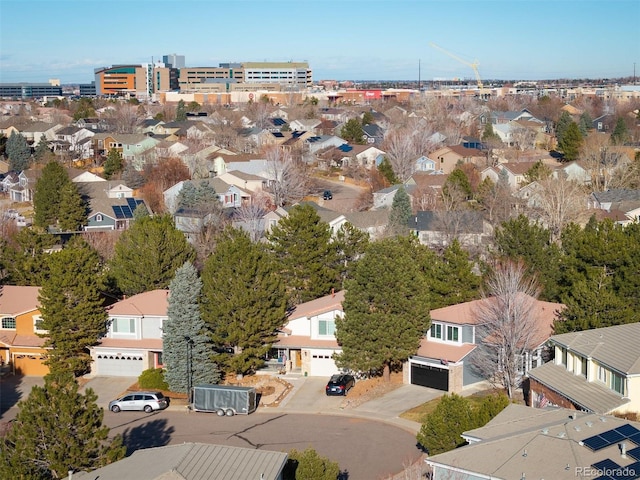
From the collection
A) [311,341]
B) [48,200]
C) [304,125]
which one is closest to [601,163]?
[48,200]

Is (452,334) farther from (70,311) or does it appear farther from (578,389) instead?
(70,311)

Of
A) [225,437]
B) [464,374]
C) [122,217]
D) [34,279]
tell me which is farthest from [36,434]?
[122,217]

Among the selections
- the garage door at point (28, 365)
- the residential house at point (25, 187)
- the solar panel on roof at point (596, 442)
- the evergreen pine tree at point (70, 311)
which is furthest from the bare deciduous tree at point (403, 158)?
the solar panel on roof at point (596, 442)

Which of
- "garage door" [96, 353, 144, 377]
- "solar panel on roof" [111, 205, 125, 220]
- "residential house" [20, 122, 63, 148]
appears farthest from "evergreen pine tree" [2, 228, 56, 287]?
"residential house" [20, 122, 63, 148]

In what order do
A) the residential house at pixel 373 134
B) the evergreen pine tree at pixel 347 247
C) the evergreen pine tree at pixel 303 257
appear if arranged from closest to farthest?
the evergreen pine tree at pixel 303 257 → the evergreen pine tree at pixel 347 247 → the residential house at pixel 373 134

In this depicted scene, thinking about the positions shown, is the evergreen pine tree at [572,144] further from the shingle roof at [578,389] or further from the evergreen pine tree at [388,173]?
the shingle roof at [578,389]
